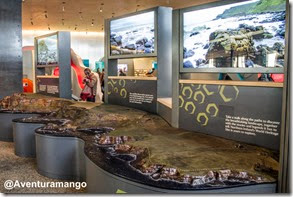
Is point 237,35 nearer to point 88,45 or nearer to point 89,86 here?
point 89,86

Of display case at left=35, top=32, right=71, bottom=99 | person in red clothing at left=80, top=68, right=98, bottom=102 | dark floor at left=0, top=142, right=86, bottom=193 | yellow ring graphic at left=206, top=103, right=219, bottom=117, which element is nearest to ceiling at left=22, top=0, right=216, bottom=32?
display case at left=35, top=32, right=71, bottom=99

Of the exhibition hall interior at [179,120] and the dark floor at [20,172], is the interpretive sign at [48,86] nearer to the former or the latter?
the exhibition hall interior at [179,120]

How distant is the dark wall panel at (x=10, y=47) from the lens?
8070mm

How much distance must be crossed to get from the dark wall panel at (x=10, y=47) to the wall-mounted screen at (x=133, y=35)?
12.4 feet

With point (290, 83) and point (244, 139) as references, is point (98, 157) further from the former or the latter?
point (290, 83)

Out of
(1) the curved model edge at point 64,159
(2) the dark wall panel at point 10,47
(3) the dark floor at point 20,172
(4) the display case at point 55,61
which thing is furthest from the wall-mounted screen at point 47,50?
(1) the curved model edge at point 64,159

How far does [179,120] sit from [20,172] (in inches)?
96.4

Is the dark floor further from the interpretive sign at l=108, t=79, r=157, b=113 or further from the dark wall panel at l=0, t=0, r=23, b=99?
the dark wall panel at l=0, t=0, r=23, b=99

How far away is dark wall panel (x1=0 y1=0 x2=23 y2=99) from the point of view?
807cm

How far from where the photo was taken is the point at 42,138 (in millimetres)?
4070

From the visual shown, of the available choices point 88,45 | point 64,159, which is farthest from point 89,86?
point 88,45

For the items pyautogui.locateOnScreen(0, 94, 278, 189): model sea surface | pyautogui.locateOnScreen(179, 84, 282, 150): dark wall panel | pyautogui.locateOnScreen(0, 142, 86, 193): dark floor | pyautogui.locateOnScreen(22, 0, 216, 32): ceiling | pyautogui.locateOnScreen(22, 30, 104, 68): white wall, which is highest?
pyautogui.locateOnScreen(22, 0, 216, 32): ceiling

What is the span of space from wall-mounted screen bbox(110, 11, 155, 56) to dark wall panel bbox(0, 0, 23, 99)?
379cm

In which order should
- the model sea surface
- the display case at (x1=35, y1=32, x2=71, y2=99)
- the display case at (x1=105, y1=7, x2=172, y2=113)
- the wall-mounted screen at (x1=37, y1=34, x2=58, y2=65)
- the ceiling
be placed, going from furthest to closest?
1. the ceiling
2. the wall-mounted screen at (x1=37, y1=34, x2=58, y2=65)
3. the display case at (x1=35, y1=32, x2=71, y2=99)
4. the display case at (x1=105, y1=7, x2=172, y2=113)
5. the model sea surface
